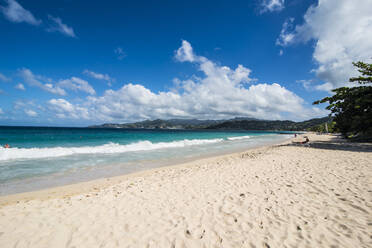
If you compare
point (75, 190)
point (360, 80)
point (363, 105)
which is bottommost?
point (75, 190)

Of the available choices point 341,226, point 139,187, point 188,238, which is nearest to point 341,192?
point 341,226

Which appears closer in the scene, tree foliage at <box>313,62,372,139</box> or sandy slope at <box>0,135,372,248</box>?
sandy slope at <box>0,135,372,248</box>

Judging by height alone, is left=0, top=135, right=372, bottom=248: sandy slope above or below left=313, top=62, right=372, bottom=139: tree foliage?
below

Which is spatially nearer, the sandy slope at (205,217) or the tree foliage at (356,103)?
the sandy slope at (205,217)

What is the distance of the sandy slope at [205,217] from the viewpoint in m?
3.09

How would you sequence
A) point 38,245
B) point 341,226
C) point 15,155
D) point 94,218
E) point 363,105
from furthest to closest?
point 363,105 < point 15,155 < point 94,218 < point 341,226 < point 38,245

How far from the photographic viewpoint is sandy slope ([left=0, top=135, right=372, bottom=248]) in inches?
122

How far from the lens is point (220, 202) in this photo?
4684 millimetres

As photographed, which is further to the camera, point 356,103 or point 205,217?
point 356,103

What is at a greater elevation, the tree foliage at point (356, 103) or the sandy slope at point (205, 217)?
the tree foliage at point (356, 103)

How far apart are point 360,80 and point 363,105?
9.23 ft

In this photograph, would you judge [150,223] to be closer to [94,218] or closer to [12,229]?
[94,218]

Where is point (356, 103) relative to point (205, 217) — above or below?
above

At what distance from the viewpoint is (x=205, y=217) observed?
12.8 ft
